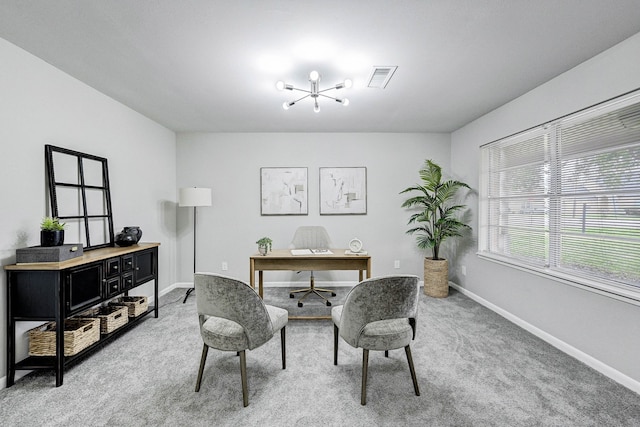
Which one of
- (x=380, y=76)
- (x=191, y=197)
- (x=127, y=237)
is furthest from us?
(x=191, y=197)

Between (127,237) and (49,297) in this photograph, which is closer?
(49,297)

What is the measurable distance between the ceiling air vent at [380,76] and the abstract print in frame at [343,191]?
73.7 inches

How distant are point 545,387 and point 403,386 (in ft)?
3.36

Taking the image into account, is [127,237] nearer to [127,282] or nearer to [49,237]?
[127,282]

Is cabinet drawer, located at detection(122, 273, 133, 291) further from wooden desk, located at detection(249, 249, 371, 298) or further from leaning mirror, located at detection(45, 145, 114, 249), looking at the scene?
wooden desk, located at detection(249, 249, 371, 298)

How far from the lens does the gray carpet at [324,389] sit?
1.71 m

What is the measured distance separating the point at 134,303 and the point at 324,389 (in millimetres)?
2308

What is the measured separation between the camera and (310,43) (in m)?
2.08

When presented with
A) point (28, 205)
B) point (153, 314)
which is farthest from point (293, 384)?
point (28, 205)

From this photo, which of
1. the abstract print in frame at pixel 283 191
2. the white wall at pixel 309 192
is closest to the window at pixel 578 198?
the white wall at pixel 309 192

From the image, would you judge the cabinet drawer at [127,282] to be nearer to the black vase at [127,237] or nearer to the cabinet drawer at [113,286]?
the cabinet drawer at [113,286]

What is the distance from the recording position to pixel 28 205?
7.31ft

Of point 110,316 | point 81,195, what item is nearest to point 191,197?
point 81,195

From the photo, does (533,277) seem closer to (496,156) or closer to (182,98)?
(496,156)
